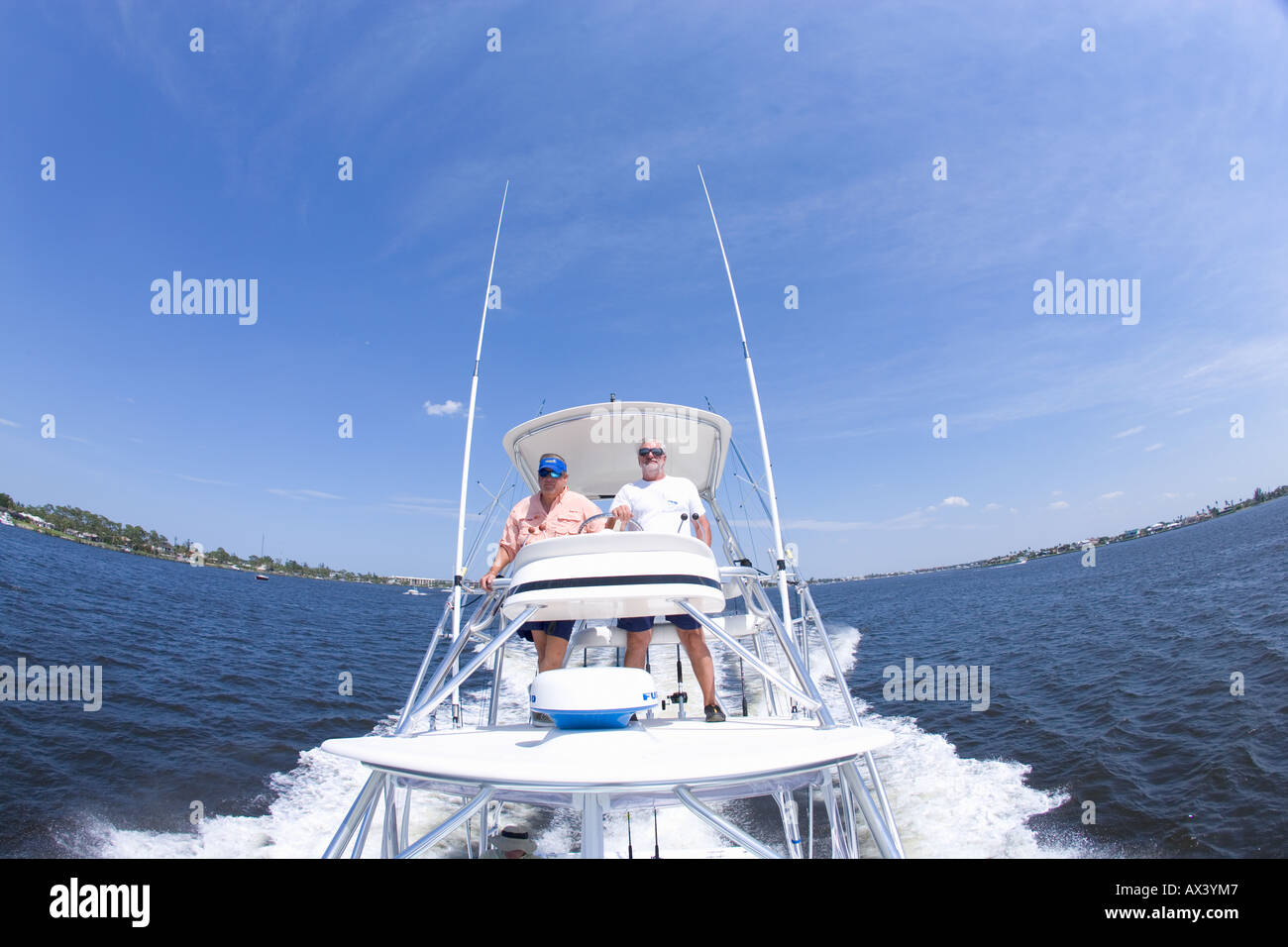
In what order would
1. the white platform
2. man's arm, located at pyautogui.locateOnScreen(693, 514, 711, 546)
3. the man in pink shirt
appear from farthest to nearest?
man's arm, located at pyautogui.locateOnScreen(693, 514, 711, 546) < the man in pink shirt < the white platform

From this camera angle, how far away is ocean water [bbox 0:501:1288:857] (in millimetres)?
6617

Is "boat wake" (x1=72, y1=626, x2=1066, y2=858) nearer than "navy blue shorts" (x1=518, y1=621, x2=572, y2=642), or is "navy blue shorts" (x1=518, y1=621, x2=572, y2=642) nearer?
"navy blue shorts" (x1=518, y1=621, x2=572, y2=642)

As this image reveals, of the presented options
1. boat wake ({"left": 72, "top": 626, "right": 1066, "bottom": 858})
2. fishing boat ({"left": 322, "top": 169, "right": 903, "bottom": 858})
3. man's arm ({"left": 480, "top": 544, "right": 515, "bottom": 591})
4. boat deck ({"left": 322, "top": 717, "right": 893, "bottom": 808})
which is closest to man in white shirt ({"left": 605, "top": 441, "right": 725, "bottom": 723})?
fishing boat ({"left": 322, "top": 169, "right": 903, "bottom": 858})

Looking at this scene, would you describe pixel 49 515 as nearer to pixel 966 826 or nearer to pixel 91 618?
pixel 91 618

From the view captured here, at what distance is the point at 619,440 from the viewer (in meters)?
6.43

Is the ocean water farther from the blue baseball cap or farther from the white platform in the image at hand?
the white platform

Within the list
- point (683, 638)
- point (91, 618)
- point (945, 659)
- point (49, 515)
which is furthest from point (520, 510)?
point (49, 515)

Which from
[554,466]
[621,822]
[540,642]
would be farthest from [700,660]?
[621,822]

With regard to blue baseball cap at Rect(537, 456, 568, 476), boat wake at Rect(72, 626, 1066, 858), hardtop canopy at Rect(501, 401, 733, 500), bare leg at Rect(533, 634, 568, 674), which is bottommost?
boat wake at Rect(72, 626, 1066, 858)

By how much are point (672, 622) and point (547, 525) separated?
47.1 inches

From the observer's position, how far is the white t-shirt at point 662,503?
14.0 feet

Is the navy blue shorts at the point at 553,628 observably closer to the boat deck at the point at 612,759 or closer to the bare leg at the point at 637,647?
the bare leg at the point at 637,647

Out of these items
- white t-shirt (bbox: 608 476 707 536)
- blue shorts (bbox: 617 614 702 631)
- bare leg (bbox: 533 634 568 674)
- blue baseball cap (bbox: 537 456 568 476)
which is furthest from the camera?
white t-shirt (bbox: 608 476 707 536)

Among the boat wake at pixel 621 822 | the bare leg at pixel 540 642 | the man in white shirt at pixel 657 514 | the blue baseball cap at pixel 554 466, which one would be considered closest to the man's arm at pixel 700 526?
the man in white shirt at pixel 657 514
